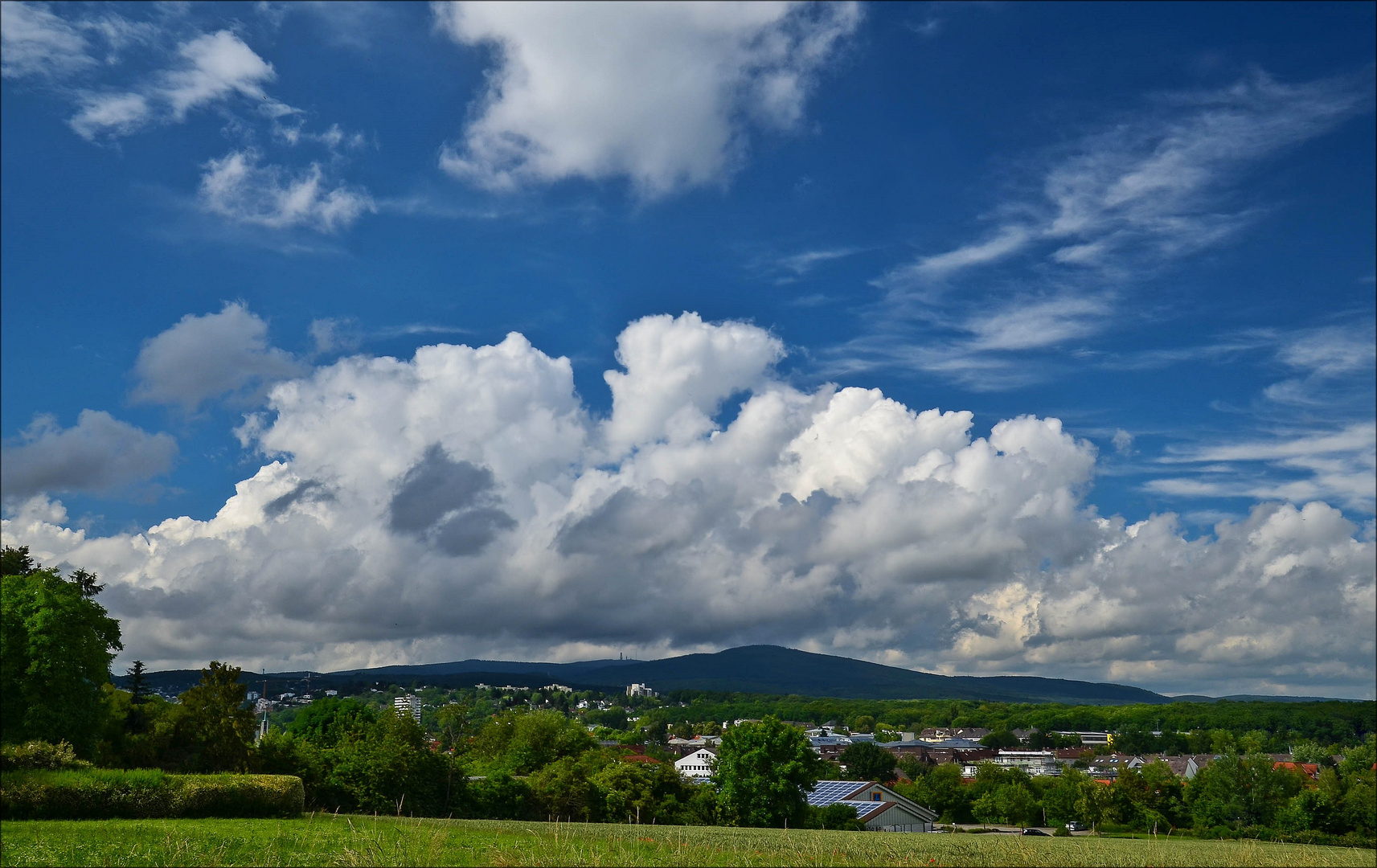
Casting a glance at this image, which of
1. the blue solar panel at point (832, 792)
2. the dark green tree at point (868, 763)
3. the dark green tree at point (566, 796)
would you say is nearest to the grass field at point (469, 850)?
the dark green tree at point (566, 796)

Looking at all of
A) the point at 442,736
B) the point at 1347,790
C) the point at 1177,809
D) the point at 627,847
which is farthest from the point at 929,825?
the point at 627,847

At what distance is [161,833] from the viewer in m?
24.6

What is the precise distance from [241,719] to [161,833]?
25790mm

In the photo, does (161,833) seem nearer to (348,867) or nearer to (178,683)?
(348,867)

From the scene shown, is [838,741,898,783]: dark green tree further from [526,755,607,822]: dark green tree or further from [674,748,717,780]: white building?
[526,755,607,822]: dark green tree

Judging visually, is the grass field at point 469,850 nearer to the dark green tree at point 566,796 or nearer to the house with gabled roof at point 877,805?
the dark green tree at point 566,796

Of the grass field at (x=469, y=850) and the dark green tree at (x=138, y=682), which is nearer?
the grass field at (x=469, y=850)

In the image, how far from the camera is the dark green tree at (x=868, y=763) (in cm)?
13638

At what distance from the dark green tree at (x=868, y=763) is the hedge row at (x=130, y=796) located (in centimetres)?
11271

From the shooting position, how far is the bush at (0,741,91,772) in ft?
102

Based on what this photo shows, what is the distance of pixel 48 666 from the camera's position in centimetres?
4184

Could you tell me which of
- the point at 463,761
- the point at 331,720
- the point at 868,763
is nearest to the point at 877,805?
the point at 463,761

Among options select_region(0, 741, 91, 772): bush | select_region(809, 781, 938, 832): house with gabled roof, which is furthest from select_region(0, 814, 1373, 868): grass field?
select_region(809, 781, 938, 832): house with gabled roof

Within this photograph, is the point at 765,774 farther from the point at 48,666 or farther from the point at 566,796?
the point at 48,666
